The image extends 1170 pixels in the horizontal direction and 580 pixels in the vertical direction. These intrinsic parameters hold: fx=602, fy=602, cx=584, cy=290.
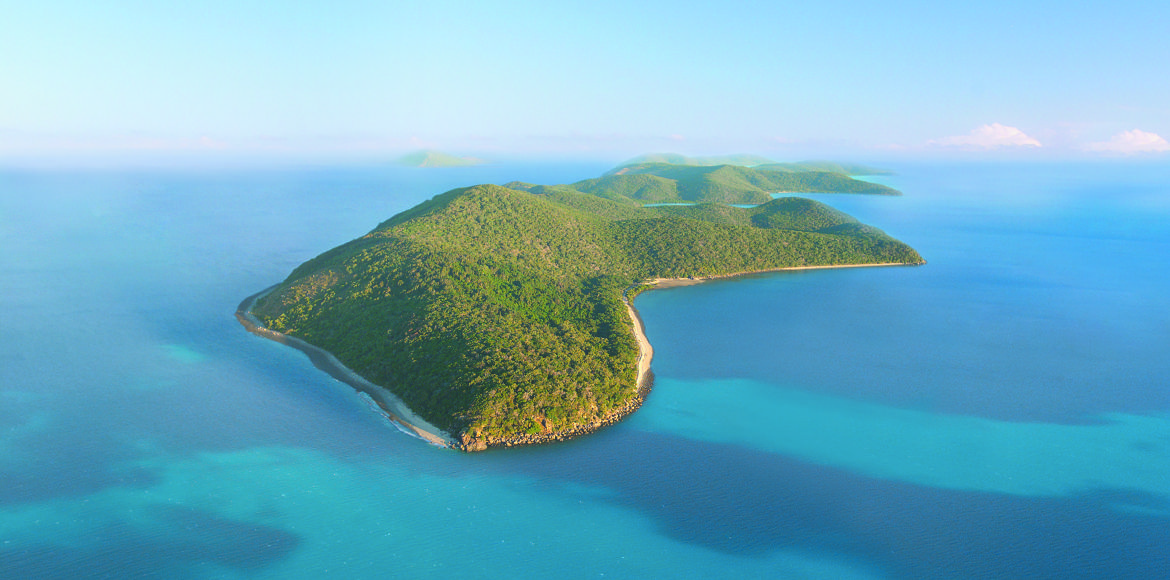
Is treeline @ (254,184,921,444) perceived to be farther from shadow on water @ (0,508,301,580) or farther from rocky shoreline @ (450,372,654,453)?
shadow on water @ (0,508,301,580)

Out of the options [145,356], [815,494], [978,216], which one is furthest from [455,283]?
[978,216]

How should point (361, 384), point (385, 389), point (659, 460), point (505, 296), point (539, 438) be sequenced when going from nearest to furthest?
point (659, 460), point (539, 438), point (385, 389), point (361, 384), point (505, 296)

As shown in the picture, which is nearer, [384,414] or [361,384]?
[384,414]

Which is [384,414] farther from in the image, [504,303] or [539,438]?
[504,303]

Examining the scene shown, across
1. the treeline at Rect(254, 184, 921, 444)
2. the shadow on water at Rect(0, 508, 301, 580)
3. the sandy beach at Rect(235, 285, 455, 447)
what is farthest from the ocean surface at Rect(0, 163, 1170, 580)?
the treeline at Rect(254, 184, 921, 444)

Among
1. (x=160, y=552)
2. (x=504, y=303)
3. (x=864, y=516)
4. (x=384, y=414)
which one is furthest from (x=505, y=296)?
(x=864, y=516)

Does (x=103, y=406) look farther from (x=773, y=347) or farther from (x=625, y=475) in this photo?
(x=773, y=347)

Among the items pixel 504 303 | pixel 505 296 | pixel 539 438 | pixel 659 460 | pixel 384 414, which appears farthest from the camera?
pixel 505 296
